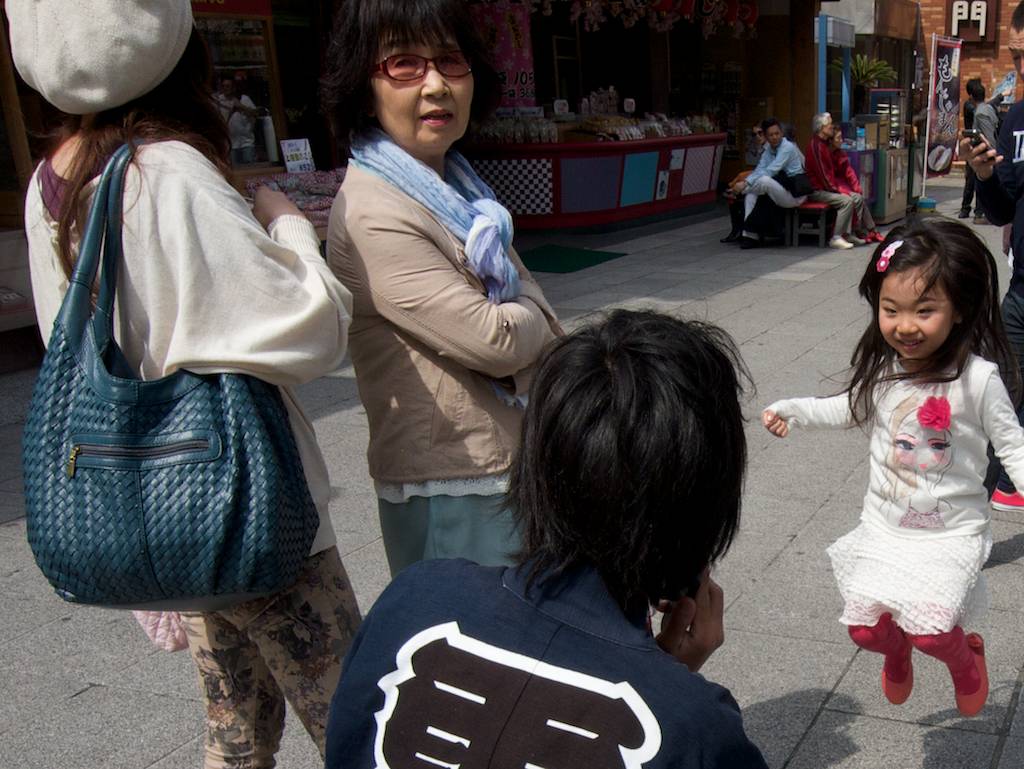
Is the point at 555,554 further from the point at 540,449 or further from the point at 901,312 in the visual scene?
the point at 901,312

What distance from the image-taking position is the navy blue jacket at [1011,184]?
12.4 ft

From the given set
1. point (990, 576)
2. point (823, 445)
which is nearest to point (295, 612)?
point (990, 576)

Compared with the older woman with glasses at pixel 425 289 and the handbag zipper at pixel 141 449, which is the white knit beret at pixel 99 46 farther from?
the handbag zipper at pixel 141 449

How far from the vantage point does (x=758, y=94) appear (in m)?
16.6

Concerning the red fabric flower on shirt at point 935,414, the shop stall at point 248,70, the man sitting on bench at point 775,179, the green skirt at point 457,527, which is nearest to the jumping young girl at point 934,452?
the red fabric flower on shirt at point 935,414

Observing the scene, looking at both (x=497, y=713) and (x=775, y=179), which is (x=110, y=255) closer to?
(x=497, y=713)

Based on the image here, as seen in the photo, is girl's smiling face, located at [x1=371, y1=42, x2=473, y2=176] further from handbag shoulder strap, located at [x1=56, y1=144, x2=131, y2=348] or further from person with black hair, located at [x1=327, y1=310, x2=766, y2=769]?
person with black hair, located at [x1=327, y1=310, x2=766, y2=769]

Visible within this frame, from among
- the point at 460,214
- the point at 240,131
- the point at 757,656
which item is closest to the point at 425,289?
the point at 460,214

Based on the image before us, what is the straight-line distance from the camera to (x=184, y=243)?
1.67 m

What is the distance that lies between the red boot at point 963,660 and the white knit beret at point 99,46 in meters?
1.96

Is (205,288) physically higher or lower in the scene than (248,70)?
lower

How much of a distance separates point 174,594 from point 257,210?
0.68m

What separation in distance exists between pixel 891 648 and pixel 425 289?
1.41 metres

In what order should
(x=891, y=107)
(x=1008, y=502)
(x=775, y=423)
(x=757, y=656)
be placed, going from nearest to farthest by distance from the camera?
(x=775, y=423) < (x=757, y=656) < (x=1008, y=502) < (x=891, y=107)
